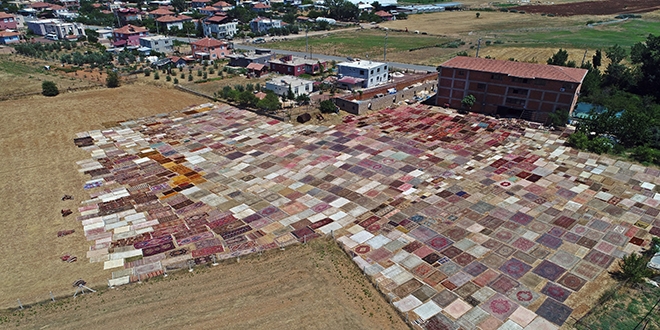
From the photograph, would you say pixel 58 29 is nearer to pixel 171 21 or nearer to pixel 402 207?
pixel 171 21

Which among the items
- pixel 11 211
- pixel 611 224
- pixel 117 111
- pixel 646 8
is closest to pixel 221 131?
pixel 117 111

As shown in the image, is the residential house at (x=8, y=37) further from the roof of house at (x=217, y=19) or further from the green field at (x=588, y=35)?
the green field at (x=588, y=35)

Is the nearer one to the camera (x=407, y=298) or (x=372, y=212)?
(x=407, y=298)

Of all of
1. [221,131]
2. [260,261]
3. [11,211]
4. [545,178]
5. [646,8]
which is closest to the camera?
[260,261]

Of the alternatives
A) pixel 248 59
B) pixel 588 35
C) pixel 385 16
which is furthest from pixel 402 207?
pixel 385 16

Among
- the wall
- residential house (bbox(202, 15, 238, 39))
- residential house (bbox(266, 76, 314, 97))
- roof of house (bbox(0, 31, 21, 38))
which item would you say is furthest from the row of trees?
Answer: roof of house (bbox(0, 31, 21, 38))

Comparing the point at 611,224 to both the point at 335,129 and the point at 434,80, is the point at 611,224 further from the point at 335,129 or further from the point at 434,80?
the point at 434,80

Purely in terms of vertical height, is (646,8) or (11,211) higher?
(646,8)
